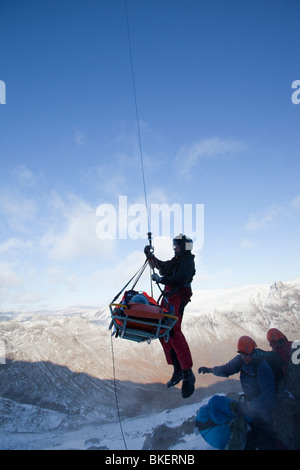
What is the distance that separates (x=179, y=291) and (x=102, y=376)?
235 ft

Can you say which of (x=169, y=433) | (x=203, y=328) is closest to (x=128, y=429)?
(x=169, y=433)

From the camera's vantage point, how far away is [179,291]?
4.71 metres

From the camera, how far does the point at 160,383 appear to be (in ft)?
218

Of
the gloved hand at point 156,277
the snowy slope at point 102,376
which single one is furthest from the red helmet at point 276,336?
the snowy slope at point 102,376

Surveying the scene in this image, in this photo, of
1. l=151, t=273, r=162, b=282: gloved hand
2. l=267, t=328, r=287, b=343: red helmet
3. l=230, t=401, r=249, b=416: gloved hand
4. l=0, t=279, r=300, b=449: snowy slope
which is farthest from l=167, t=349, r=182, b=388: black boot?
l=0, t=279, r=300, b=449: snowy slope

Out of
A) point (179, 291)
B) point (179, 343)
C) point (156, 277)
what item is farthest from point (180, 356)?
point (156, 277)

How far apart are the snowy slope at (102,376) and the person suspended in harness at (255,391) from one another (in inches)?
1164

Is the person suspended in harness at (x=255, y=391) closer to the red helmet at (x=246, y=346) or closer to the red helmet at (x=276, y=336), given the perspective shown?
the red helmet at (x=246, y=346)

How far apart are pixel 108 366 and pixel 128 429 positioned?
800 inches

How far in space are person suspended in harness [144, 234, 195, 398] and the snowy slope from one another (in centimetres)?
3238

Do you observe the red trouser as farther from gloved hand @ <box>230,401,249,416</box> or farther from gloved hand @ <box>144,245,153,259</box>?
gloved hand @ <box>230,401,249,416</box>

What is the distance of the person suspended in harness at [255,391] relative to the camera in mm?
5992
